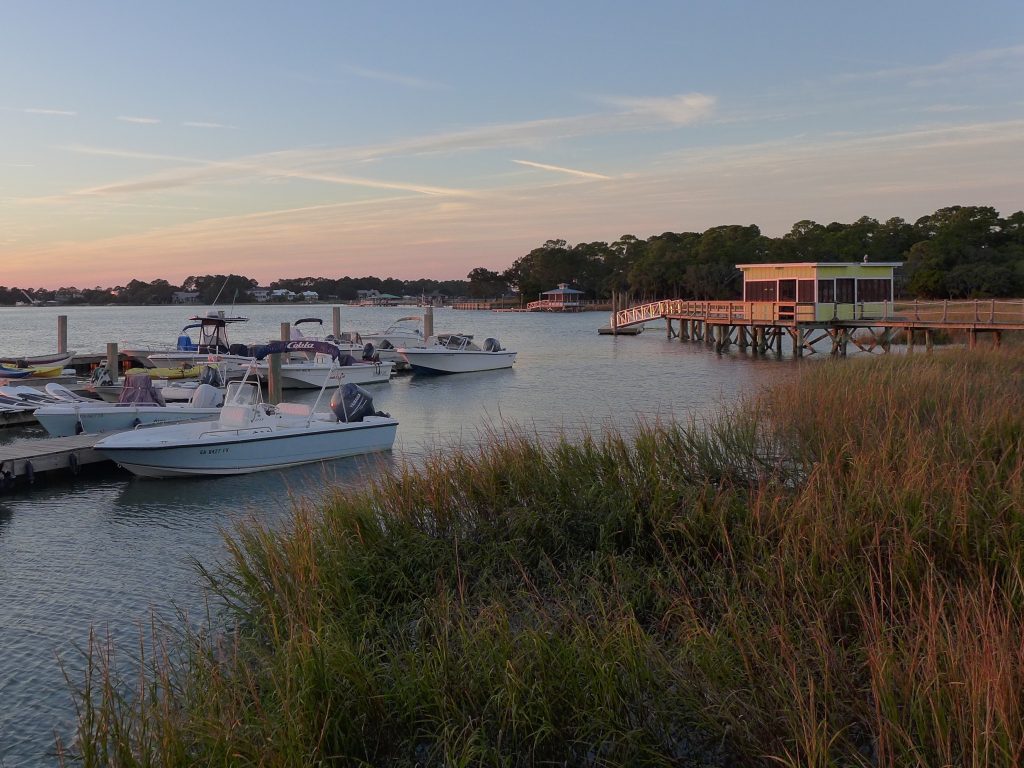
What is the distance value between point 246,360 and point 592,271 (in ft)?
458

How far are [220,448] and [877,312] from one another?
34.9 m

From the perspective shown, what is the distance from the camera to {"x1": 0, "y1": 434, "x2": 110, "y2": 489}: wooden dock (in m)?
Answer: 17.2

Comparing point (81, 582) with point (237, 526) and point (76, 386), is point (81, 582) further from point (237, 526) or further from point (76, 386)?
point (76, 386)

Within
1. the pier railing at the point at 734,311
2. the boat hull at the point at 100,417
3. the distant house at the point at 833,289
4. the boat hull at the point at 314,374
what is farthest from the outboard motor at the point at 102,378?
the pier railing at the point at 734,311

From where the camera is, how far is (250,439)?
18.2 metres

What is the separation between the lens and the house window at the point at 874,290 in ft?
149

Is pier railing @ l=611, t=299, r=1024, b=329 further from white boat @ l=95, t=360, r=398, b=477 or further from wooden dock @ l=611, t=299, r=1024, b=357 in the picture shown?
white boat @ l=95, t=360, r=398, b=477

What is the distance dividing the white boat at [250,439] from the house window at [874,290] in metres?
32.1

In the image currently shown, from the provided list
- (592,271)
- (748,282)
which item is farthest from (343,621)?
(592,271)

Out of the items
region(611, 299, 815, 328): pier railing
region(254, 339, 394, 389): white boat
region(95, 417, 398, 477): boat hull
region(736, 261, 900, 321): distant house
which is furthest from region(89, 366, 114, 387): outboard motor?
region(611, 299, 815, 328): pier railing

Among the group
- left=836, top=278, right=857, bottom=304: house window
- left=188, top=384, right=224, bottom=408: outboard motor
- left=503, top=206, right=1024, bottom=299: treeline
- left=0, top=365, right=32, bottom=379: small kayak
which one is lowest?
left=188, top=384, right=224, bottom=408: outboard motor

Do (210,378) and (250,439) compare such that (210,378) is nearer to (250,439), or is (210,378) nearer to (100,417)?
(100,417)

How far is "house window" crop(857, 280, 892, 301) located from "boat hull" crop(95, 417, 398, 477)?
3310 centimetres

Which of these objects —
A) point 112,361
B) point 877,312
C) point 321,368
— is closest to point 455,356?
point 321,368
